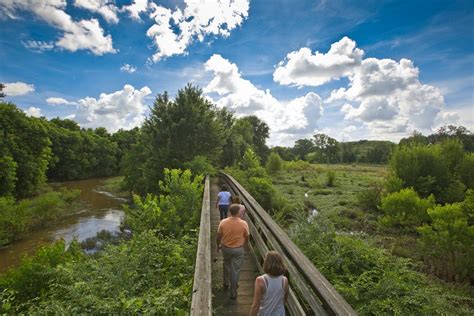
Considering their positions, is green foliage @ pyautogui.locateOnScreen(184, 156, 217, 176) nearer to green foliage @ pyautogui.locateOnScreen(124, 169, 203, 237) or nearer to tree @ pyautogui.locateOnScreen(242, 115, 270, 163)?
green foliage @ pyautogui.locateOnScreen(124, 169, 203, 237)

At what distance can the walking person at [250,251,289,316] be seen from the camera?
10.5 feet

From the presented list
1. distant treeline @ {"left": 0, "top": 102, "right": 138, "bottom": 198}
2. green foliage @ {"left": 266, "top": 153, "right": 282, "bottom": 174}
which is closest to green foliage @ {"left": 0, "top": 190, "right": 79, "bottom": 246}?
distant treeline @ {"left": 0, "top": 102, "right": 138, "bottom": 198}

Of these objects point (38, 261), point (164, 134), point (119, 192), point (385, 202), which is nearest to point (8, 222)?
point (164, 134)

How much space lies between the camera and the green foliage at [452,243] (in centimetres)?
975

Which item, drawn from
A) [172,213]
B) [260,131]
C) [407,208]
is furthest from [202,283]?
[260,131]

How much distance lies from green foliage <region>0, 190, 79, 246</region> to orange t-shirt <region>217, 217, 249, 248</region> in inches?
756

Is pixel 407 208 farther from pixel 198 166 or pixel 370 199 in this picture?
pixel 198 166

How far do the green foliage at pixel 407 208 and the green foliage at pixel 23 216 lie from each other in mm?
23174

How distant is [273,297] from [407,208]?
14.7 metres

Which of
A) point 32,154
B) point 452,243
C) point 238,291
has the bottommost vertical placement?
point 452,243

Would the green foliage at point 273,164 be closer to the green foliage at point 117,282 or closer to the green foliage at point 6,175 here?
the green foliage at point 6,175

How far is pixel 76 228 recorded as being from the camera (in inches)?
842

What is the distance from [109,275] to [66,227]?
776 inches

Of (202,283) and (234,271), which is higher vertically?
(202,283)
